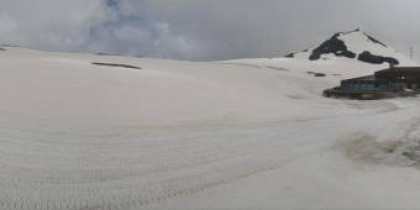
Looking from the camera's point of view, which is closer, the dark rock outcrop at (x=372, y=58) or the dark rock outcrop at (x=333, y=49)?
the dark rock outcrop at (x=372, y=58)

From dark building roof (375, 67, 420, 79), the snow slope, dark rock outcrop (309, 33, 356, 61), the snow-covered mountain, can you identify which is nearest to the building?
dark building roof (375, 67, 420, 79)

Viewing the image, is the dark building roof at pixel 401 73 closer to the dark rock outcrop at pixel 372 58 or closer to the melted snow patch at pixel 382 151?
the melted snow patch at pixel 382 151

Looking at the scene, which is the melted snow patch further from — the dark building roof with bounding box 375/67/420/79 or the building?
the dark building roof with bounding box 375/67/420/79

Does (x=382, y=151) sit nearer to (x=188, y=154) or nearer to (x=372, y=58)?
(x=188, y=154)

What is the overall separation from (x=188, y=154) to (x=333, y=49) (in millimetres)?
138482

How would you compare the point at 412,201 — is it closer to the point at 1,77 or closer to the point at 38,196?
the point at 38,196

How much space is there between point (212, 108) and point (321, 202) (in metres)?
20.2

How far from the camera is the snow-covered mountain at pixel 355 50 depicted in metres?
144

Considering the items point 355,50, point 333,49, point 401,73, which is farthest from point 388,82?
point 333,49

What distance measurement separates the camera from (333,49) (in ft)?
500

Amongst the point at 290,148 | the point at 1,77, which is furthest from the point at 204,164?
the point at 1,77

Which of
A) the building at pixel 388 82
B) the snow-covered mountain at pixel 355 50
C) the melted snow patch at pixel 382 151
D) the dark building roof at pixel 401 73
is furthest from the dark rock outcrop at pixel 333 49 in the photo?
the melted snow patch at pixel 382 151

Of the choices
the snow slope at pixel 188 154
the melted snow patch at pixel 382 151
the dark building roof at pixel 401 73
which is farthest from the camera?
the dark building roof at pixel 401 73

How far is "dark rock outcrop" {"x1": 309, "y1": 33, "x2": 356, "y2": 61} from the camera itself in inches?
5768
